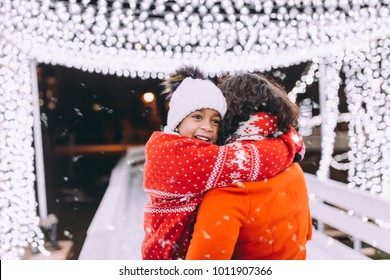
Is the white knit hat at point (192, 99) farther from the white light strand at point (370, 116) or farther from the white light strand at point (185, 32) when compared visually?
the white light strand at point (370, 116)

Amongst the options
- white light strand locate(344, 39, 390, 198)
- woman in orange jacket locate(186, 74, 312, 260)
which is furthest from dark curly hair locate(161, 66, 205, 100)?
white light strand locate(344, 39, 390, 198)

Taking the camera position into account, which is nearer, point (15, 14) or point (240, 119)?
point (240, 119)

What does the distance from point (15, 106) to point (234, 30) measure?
115cm

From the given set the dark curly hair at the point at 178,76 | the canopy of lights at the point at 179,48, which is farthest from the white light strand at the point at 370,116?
the dark curly hair at the point at 178,76

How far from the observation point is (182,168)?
923 mm

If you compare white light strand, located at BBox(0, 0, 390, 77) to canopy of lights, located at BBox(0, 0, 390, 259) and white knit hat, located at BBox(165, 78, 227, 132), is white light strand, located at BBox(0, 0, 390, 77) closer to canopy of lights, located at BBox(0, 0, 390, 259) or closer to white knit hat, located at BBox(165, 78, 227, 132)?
canopy of lights, located at BBox(0, 0, 390, 259)

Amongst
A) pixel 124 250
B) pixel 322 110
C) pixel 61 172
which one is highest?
pixel 322 110

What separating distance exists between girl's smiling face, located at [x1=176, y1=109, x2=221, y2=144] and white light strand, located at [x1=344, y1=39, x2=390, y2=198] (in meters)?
1.90

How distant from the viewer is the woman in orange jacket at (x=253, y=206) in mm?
854

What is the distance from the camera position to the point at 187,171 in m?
0.92

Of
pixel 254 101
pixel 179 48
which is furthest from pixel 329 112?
pixel 254 101

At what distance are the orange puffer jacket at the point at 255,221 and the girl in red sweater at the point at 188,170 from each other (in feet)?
0.12

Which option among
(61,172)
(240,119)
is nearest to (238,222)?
(240,119)
